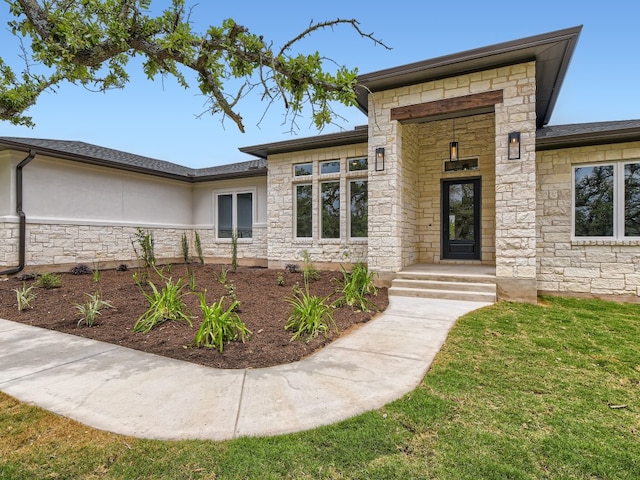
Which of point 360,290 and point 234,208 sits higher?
point 234,208

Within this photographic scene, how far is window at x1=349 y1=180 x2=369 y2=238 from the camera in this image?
8961mm

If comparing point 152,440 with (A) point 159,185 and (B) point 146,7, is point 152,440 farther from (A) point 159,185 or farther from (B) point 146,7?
(A) point 159,185

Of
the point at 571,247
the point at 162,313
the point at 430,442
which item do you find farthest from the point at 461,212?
the point at 430,442

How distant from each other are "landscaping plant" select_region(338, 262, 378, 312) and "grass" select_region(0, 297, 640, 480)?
108 inches

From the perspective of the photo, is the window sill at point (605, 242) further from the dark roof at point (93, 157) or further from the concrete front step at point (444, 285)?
the dark roof at point (93, 157)

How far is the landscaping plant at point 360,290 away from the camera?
5.91m

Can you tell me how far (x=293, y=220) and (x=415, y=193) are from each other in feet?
11.5

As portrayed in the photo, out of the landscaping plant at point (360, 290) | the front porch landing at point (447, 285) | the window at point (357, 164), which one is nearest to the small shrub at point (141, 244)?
the landscaping plant at point (360, 290)

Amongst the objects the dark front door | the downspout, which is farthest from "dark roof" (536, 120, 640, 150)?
the downspout

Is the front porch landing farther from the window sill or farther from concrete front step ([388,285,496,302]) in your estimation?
the window sill

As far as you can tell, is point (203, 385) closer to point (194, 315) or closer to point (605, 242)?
point (194, 315)

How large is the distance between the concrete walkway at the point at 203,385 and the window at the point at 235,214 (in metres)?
7.61

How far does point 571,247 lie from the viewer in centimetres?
698

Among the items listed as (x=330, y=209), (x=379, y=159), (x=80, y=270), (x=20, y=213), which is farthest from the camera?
(x=330, y=209)
